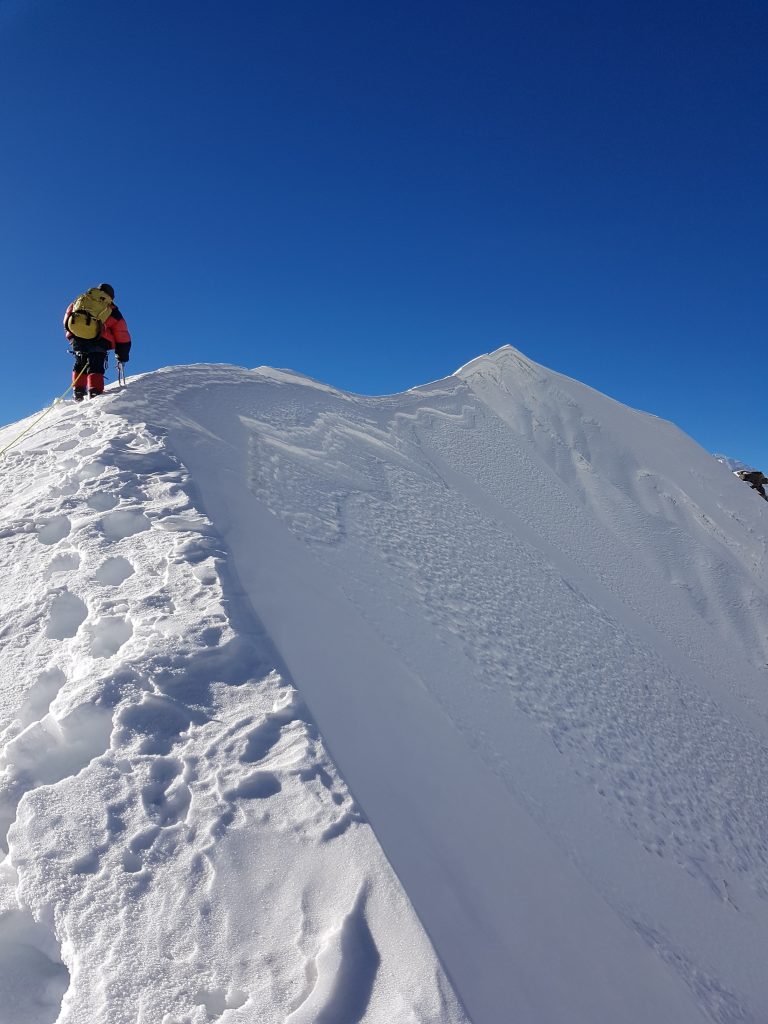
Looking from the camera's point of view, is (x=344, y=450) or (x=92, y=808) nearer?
(x=92, y=808)

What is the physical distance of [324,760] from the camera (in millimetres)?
2939

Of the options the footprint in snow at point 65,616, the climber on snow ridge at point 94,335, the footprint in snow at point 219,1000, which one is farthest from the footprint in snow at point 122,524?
the climber on snow ridge at point 94,335

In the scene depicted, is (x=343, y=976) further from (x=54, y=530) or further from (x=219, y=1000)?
(x=54, y=530)

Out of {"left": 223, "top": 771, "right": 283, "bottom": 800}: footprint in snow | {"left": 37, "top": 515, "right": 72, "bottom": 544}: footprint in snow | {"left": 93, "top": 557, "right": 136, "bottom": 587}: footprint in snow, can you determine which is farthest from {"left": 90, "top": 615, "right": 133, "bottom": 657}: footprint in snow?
{"left": 37, "top": 515, "right": 72, "bottom": 544}: footprint in snow

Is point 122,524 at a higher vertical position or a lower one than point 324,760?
higher

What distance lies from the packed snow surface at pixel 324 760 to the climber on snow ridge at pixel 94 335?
1.06 m

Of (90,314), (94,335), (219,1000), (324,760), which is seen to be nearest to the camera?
(219,1000)

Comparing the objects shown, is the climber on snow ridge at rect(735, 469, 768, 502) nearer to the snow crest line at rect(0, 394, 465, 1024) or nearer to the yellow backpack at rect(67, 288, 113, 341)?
the yellow backpack at rect(67, 288, 113, 341)

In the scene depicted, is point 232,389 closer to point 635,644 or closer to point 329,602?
point 329,602

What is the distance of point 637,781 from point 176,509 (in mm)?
→ 4614

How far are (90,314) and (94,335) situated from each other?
0.39 meters

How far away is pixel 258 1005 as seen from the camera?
200 centimetres

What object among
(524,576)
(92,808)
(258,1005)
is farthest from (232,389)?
(258,1005)

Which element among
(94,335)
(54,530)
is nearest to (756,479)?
(94,335)
